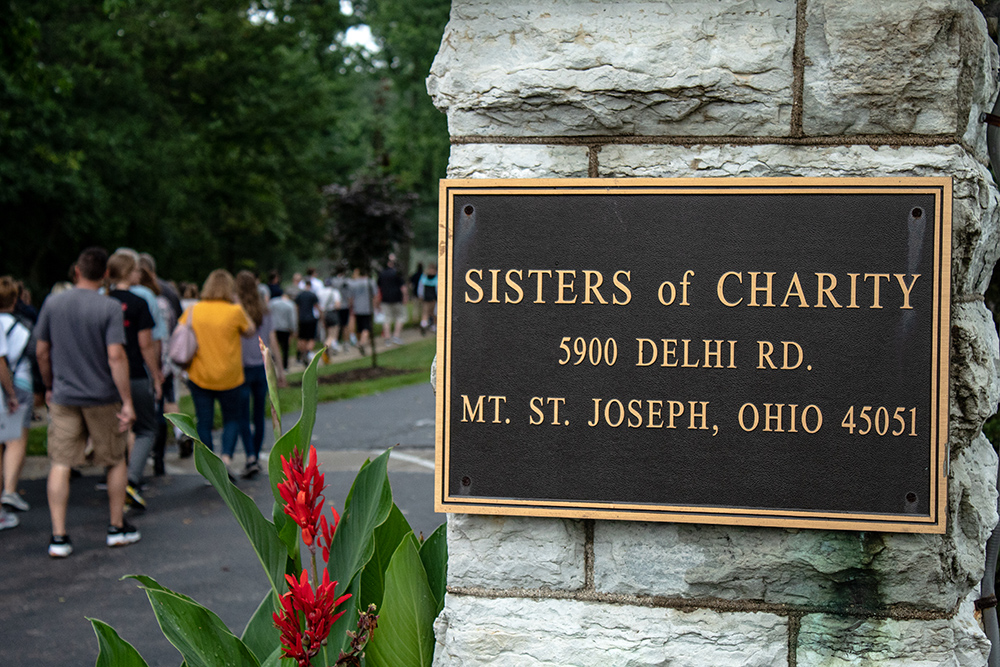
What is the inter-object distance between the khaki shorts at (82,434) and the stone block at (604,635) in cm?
443

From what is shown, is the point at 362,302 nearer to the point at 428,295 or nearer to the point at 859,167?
the point at 428,295

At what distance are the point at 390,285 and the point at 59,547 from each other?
44.6 ft

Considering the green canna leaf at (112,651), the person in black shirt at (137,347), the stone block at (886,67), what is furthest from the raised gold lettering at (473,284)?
the person in black shirt at (137,347)

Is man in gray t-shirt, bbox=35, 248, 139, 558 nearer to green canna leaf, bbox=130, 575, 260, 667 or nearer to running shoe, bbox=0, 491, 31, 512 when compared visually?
running shoe, bbox=0, 491, 31, 512

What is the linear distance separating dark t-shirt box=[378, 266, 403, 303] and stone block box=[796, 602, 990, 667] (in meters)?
16.8

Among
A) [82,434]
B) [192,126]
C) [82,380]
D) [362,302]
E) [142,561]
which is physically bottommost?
[142,561]

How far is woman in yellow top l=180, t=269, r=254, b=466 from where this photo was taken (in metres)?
7.58

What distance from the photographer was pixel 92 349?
5.93m

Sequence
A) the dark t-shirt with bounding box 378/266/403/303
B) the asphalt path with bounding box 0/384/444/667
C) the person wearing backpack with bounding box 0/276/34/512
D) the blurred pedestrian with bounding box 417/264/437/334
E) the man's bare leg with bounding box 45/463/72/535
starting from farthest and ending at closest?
the blurred pedestrian with bounding box 417/264/437/334 → the dark t-shirt with bounding box 378/266/403/303 → the person wearing backpack with bounding box 0/276/34/512 → the man's bare leg with bounding box 45/463/72/535 → the asphalt path with bounding box 0/384/444/667

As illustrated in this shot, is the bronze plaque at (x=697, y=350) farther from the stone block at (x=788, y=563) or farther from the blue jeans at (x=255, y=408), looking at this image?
the blue jeans at (x=255, y=408)

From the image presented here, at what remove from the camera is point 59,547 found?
19.5 feet

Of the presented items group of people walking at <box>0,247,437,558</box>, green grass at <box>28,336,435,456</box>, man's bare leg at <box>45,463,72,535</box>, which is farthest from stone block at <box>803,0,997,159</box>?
green grass at <box>28,336,435,456</box>

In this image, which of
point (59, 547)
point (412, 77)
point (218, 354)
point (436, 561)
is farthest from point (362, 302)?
point (436, 561)

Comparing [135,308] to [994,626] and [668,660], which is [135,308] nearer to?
[668,660]
